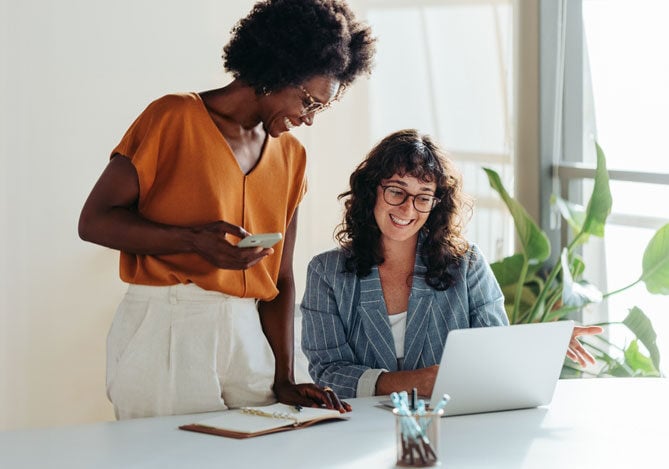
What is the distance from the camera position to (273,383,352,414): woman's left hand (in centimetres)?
217

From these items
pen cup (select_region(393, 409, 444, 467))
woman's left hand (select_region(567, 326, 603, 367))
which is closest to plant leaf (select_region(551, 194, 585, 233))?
woman's left hand (select_region(567, 326, 603, 367))

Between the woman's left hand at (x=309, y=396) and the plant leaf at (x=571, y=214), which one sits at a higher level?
the plant leaf at (x=571, y=214)

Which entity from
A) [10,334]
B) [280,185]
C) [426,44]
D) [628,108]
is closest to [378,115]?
[426,44]

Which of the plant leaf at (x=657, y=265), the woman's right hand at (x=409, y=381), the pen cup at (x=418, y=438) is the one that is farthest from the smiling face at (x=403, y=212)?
the plant leaf at (x=657, y=265)

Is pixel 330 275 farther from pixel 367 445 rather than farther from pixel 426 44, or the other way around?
pixel 426 44

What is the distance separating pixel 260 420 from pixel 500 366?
517mm

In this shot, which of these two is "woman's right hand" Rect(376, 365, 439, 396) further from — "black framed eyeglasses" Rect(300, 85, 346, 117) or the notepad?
"black framed eyeglasses" Rect(300, 85, 346, 117)

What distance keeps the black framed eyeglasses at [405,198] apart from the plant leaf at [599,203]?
126cm

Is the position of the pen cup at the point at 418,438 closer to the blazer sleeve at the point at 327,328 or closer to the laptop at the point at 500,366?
the laptop at the point at 500,366

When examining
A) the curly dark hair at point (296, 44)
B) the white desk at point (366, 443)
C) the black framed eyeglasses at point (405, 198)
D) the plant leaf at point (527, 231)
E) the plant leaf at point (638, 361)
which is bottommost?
the plant leaf at point (638, 361)

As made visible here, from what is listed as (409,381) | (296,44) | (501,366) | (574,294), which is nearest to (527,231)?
(574,294)

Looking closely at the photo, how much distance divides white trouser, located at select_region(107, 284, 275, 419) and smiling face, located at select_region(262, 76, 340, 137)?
41 cm

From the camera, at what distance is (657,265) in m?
3.63

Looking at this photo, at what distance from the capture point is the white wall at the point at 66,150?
4.18m
